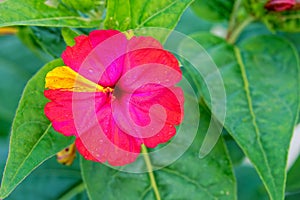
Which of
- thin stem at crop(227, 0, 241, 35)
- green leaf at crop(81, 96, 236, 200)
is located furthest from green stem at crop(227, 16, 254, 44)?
green leaf at crop(81, 96, 236, 200)

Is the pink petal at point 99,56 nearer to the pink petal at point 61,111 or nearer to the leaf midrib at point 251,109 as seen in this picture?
the pink petal at point 61,111

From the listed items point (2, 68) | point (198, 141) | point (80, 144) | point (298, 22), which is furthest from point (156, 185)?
point (2, 68)

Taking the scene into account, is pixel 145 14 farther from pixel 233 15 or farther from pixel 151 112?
pixel 233 15

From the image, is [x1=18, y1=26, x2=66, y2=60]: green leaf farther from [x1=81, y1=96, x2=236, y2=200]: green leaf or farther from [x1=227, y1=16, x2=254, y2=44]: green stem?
[x1=227, y1=16, x2=254, y2=44]: green stem

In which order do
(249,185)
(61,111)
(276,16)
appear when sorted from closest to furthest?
(61,111), (276,16), (249,185)

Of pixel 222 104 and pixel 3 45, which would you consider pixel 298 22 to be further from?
pixel 3 45

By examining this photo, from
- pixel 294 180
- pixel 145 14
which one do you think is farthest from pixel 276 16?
pixel 294 180

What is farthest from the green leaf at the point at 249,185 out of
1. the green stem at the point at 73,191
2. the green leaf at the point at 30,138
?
the green leaf at the point at 30,138
